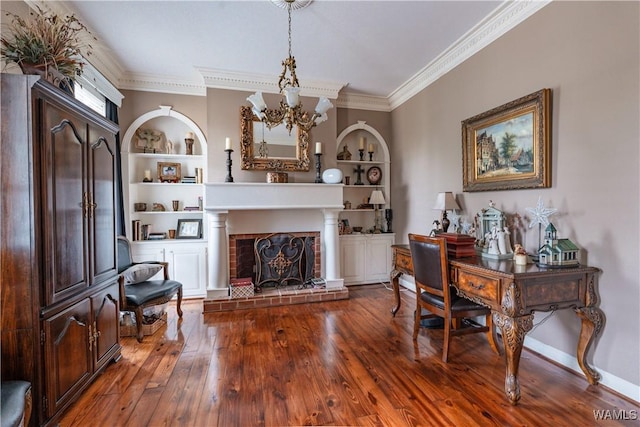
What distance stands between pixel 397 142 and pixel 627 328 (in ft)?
11.3

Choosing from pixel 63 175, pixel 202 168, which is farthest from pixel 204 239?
pixel 63 175

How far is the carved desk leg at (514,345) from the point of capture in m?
1.83

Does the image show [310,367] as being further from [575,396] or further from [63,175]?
[63,175]

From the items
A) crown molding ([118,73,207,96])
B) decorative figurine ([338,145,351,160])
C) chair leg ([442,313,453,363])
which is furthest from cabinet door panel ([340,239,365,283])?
crown molding ([118,73,207,96])

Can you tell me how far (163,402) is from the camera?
1.87 meters

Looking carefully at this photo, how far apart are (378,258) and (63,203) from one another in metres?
3.88

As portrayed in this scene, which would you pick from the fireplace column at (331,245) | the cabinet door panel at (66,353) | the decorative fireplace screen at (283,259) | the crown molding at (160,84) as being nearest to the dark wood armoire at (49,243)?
the cabinet door panel at (66,353)

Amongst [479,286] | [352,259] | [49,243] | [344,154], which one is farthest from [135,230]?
[479,286]

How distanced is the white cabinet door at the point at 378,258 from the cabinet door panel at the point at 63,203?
3.56 metres

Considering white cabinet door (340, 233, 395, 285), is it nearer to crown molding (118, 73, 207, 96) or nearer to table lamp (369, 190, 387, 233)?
table lamp (369, 190, 387, 233)

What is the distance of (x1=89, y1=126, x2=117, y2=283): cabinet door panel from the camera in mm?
2018

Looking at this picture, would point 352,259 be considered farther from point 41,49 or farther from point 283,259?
point 41,49

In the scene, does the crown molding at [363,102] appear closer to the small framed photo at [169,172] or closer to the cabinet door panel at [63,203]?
A: the small framed photo at [169,172]

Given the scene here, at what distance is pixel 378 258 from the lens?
15.2 feet
